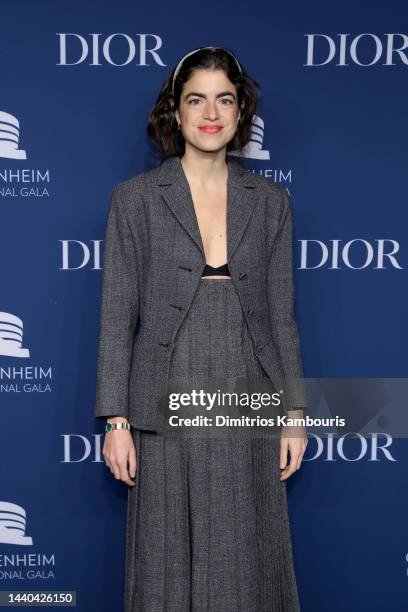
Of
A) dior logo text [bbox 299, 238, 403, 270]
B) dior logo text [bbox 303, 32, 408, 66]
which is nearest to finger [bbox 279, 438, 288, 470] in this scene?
dior logo text [bbox 299, 238, 403, 270]

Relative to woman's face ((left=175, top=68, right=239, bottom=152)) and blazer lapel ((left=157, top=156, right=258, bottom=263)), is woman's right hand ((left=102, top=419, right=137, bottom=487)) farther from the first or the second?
woman's face ((left=175, top=68, right=239, bottom=152))

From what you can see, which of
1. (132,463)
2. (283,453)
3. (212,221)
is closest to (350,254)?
(212,221)

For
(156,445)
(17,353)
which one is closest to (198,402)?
(156,445)

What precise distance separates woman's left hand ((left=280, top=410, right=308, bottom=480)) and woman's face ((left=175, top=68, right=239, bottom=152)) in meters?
0.76

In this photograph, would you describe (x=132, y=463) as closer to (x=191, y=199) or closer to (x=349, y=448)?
(x=191, y=199)

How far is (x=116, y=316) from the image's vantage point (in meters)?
2.01

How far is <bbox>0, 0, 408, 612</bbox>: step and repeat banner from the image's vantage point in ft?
7.64

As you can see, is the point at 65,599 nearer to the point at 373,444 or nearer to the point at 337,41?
the point at 373,444

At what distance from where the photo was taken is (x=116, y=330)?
2.01 m

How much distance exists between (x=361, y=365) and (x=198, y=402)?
74 centimetres

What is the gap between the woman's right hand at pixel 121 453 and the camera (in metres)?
2.02

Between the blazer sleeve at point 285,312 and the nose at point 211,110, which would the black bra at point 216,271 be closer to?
the blazer sleeve at point 285,312

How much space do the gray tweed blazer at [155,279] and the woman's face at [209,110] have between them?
0.11 metres

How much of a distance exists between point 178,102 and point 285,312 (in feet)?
2.07
